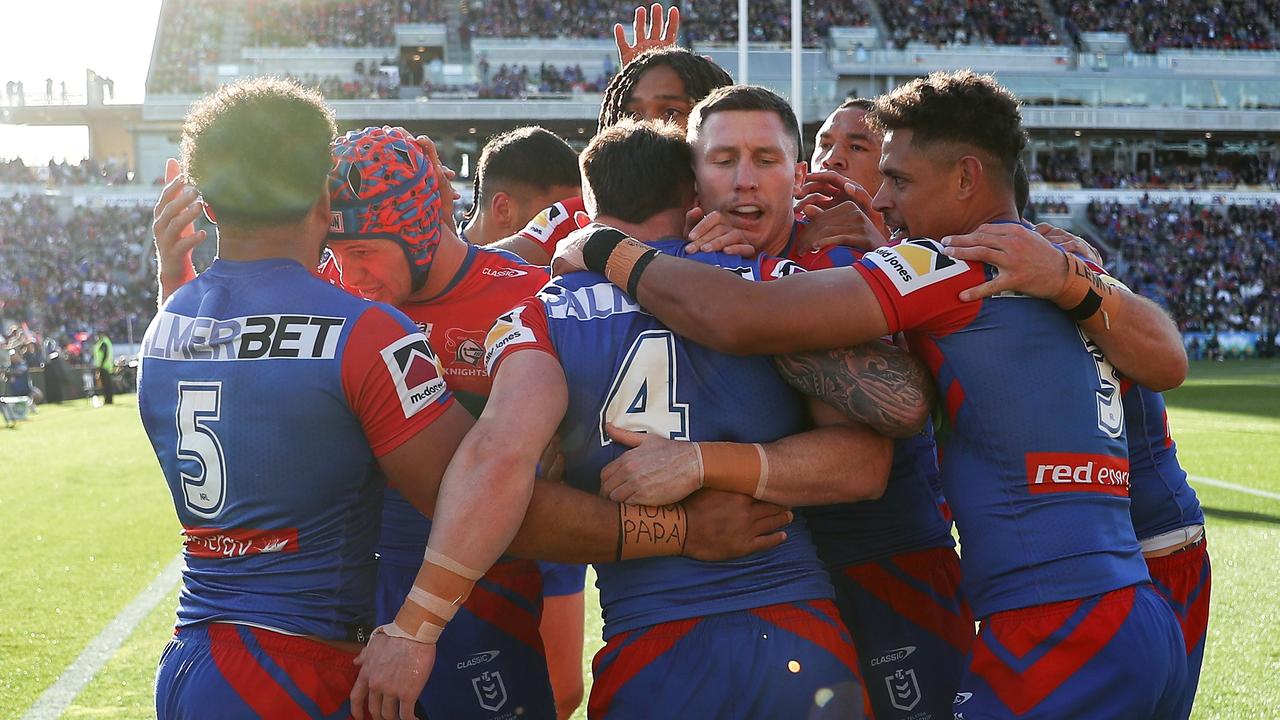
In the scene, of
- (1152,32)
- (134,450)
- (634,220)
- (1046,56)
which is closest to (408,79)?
(1046,56)

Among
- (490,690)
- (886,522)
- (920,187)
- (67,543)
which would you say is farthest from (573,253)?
(67,543)

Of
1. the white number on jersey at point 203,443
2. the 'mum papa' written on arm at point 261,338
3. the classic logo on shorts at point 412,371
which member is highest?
the 'mum papa' written on arm at point 261,338


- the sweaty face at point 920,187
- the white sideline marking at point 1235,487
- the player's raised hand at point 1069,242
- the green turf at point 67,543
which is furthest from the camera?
the white sideline marking at point 1235,487

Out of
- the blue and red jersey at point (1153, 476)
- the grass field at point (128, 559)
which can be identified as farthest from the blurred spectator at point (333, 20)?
the blue and red jersey at point (1153, 476)

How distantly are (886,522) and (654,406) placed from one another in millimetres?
1038

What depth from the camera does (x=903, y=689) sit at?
328cm

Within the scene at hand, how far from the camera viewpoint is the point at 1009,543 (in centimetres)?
268

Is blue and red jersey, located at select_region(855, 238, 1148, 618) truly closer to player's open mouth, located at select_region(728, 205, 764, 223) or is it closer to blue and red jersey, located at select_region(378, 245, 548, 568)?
player's open mouth, located at select_region(728, 205, 764, 223)

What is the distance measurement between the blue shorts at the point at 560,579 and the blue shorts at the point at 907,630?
3.70 feet

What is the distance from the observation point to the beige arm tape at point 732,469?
8.57 feet

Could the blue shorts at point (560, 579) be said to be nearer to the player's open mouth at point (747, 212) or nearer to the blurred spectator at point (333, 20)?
the player's open mouth at point (747, 212)

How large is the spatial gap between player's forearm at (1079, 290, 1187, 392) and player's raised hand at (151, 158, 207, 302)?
2.36 meters

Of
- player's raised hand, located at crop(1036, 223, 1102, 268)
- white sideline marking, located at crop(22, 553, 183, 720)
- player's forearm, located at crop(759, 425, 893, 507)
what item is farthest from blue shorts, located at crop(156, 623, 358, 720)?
white sideline marking, located at crop(22, 553, 183, 720)

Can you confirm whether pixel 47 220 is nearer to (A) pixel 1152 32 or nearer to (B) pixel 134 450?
(B) pixel 134 450
